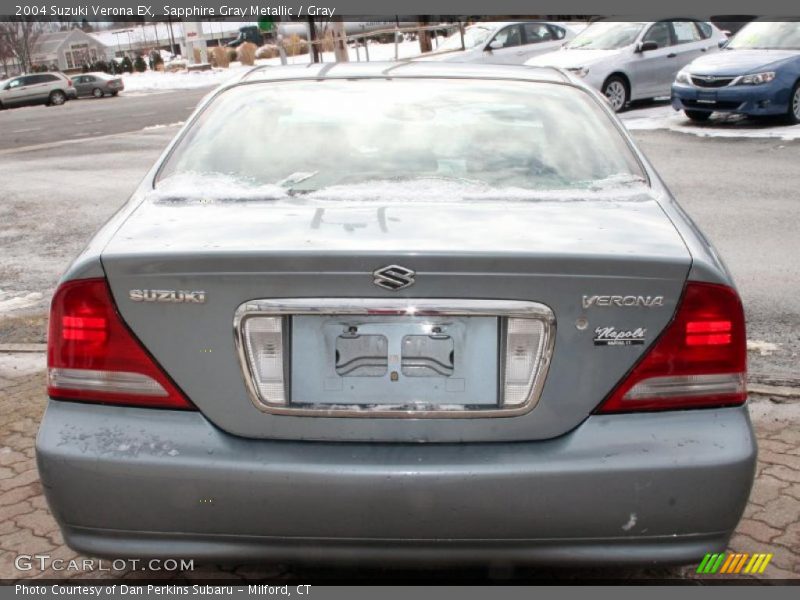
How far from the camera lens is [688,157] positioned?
40.7ft

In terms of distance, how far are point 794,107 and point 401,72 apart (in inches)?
465

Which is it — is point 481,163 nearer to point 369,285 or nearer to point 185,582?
point 369,285

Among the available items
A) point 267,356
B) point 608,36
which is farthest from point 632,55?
point 267,356

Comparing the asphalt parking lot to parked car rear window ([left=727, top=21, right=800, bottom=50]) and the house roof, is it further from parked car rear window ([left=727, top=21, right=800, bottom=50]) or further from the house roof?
the house roof

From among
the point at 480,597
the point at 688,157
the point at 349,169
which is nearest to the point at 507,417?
the point at 480,597

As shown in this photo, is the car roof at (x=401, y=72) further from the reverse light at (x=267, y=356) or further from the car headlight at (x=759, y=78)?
the car headlight at (x=759, y=78)

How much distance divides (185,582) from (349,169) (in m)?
1.36

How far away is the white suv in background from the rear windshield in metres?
38.8

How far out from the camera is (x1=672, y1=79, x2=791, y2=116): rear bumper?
13.8 meters

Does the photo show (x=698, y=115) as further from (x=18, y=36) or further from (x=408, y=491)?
(x=18, y=36)

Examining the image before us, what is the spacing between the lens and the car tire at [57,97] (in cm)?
3994

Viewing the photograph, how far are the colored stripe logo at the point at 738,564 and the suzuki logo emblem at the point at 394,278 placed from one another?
4.84 ft

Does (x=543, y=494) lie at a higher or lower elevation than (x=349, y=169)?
lower

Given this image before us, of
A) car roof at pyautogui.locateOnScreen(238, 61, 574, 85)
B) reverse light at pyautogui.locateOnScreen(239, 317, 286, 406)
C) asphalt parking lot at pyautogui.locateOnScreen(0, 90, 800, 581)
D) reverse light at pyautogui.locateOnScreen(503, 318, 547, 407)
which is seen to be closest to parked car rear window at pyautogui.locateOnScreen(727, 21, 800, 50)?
asphalt parking lot at pyautogui.locateOnScreen(0, 90, 800, 581)
